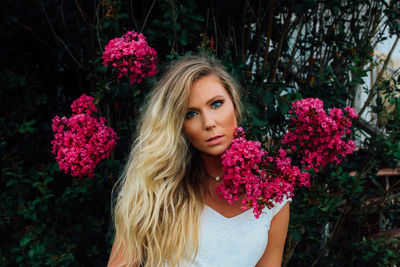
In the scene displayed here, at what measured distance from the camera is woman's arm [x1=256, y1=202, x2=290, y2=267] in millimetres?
1732

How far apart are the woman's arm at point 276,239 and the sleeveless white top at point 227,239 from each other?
128mm

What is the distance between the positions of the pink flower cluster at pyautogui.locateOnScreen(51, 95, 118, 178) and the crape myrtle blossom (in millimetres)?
669

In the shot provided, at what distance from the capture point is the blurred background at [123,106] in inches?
82.0

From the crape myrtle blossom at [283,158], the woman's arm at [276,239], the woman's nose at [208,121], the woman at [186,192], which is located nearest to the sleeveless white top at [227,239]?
the woman at [186,192]

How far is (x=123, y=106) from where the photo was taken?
2.36 m

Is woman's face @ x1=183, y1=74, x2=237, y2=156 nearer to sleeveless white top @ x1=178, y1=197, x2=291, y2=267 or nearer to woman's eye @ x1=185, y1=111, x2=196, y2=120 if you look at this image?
woman's eye @ x1=185, y1=111, x2=196, y2=120

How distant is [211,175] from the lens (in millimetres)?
1723

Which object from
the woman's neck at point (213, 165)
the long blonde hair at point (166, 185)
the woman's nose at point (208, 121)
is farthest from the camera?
the woman's neck at point (213, 165)

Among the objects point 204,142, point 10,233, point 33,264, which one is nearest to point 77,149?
point 204,142

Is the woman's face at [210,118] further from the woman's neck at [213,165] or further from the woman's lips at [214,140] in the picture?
the woman's neck at [213,165]

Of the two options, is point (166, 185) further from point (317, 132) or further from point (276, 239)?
point (317, 132)

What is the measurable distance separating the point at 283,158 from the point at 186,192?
0.55 metres

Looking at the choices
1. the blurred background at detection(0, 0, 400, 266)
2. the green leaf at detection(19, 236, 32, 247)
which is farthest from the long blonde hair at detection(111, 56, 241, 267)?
the green leaf at detection(19, 236, 32, 247)

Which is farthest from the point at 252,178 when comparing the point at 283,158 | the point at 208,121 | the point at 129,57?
the point at 129,57
